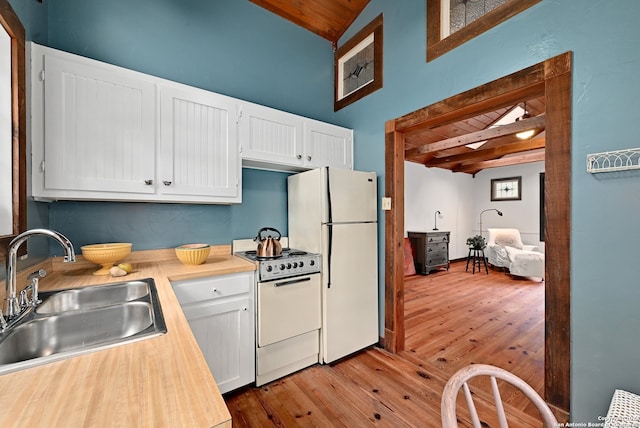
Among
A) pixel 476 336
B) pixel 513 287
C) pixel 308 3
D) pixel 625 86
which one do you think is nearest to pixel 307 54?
pixel 308 3

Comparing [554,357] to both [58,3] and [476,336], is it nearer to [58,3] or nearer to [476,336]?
[476,336]

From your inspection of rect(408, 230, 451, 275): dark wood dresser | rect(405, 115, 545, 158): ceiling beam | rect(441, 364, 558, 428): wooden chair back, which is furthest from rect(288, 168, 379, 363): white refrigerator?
rect(408, 230, 451, 275): dark wood dresser

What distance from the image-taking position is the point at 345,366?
2166mm

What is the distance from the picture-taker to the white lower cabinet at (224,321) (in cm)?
163

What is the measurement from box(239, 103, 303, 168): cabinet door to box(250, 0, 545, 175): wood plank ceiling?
1048mm

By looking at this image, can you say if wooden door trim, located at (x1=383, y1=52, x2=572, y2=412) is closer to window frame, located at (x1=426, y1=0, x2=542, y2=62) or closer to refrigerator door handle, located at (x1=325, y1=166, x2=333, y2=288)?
window frame, located at (x1=426, y1=0, x2=542, y2=62)

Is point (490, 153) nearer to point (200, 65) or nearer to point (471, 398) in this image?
point (200, 65)

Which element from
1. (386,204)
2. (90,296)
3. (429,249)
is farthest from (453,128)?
(90,296)

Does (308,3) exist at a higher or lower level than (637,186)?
higher

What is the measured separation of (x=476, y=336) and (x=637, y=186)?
1995 millimetres

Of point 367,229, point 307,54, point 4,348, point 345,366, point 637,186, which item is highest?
point 307,54

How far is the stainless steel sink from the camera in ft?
3.86

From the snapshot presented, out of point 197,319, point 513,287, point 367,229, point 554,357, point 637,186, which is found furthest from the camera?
point 513,287

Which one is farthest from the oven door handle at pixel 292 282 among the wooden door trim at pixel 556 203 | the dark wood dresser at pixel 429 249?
the dark wood dresser at pixel 429 249
